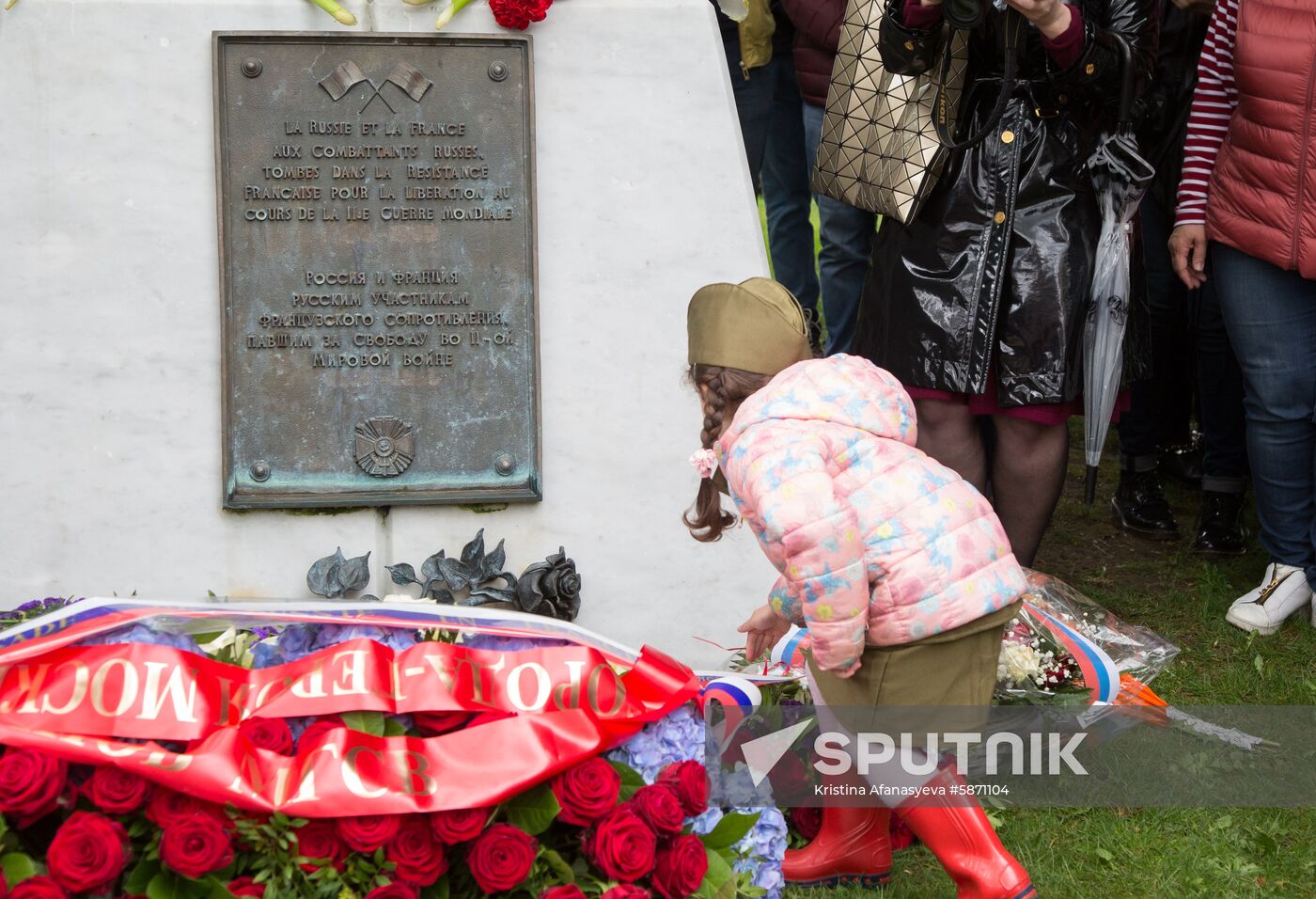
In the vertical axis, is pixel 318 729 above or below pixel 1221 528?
below

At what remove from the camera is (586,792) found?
6.73 ft

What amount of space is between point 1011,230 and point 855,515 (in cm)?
132

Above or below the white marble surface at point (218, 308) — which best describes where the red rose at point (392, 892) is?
below

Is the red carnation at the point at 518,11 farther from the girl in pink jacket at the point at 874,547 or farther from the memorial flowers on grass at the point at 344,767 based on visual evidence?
the memorial flowers on grass at the point at 344,767

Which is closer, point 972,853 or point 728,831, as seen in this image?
point 728,831

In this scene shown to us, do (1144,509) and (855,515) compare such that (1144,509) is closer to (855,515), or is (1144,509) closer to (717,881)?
(855,515)

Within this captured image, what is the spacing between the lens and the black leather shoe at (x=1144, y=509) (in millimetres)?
4930

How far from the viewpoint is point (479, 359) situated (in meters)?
3.41

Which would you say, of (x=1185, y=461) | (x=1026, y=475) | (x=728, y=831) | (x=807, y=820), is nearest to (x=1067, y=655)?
(x=1026, y=475)

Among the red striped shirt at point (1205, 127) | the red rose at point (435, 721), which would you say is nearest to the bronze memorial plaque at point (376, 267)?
the red rose at point (435, 721)

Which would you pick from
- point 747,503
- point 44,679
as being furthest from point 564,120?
point 44,679

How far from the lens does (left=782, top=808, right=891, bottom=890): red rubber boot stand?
2650mm

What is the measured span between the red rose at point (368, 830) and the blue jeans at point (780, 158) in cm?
324

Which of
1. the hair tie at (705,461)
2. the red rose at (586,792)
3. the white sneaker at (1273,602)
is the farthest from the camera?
the white sneaker at (1273,602)
